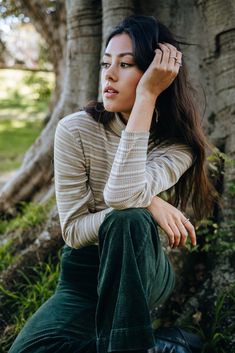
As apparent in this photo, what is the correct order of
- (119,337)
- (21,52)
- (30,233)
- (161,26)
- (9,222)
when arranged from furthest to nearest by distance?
(21,52) → (9,222) → (30,233) → (161,26) → (119,337)

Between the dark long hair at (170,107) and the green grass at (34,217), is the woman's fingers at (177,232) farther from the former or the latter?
the green grass at (34,217)

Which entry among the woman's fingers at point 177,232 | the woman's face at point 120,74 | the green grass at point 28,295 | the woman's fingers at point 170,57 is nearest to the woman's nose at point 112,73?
the woman's face at point 120,74

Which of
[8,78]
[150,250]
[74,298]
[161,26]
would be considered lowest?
[8,78]

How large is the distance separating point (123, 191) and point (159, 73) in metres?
0.55

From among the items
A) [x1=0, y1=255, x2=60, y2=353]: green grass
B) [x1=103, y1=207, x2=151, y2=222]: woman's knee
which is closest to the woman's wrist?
[x1=103, y1=207, x2=151, y2=222]: woman's knee

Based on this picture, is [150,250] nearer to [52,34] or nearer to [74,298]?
[74,298]

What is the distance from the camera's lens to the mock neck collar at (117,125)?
2.61m

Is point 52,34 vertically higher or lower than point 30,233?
higher

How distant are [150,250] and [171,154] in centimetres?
57

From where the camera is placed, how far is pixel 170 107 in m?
2.60

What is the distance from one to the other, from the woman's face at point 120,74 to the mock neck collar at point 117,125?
11 centimetres

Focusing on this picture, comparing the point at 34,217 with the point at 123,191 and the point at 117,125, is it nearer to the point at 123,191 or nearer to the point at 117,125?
the point at 117,125

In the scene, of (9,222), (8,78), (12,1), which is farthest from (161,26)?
(8,78)

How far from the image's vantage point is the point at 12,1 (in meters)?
6.28
